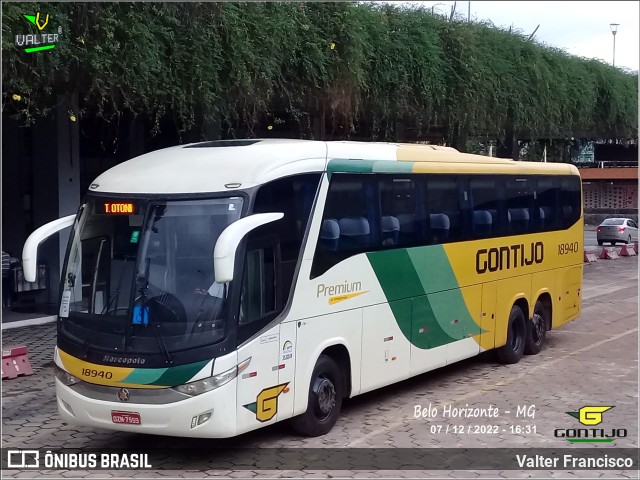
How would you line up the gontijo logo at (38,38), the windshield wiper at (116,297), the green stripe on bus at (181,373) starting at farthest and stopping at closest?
the gontijo logo at (38,38) < the windshield wiper at (116,297) < the green stripe on bus at (181,373)

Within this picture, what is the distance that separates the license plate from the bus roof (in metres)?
2.12

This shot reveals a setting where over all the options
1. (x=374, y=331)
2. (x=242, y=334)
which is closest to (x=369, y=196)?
(x=374, y=331)

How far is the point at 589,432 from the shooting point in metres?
9.87

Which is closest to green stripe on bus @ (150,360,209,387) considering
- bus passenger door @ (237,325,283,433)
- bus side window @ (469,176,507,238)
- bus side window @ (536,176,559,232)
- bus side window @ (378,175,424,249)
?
bus passenger door @ (237,325,283,433)

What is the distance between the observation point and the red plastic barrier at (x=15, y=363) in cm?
1232

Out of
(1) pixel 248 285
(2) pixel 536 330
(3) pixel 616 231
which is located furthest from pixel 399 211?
(3) pixel 616 231

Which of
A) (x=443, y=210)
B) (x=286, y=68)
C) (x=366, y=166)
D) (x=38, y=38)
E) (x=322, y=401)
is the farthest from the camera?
(x=286, y=68)

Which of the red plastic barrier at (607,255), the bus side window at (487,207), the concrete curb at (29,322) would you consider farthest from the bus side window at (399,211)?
the red plastic barrier at (607,255)

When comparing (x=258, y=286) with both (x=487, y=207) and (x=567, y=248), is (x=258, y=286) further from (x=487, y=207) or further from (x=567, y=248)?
(x=567, y=248)

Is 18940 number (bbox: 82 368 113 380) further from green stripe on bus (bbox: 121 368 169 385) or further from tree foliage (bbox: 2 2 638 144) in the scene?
tree foliage (bbox: 2 2 638 144)

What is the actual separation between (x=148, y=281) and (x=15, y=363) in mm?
5276

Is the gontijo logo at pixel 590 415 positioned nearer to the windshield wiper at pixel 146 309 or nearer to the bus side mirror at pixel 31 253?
the windshield wiper at pixel 146 309

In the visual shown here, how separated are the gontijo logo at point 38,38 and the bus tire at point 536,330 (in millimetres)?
8497

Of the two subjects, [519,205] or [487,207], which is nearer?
[487,207]
